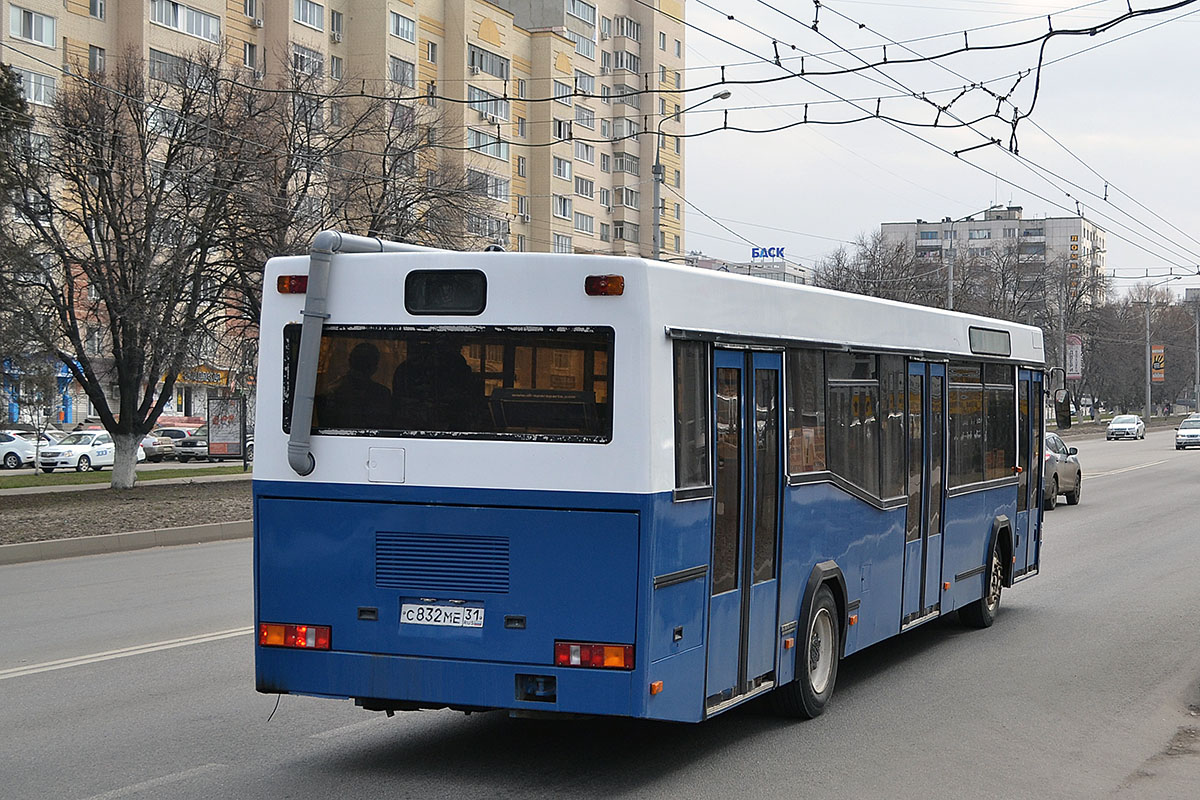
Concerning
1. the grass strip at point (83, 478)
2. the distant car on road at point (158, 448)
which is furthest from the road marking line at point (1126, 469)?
the distant car on road at point (158, 448)

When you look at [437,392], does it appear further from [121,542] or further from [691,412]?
[121,542]

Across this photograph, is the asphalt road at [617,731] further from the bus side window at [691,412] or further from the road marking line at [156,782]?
the bus side window at [691,412]

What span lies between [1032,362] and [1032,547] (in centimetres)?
178

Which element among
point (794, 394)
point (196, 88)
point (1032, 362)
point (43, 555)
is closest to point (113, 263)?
point (196, 88)

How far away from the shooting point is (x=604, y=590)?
6.44 meters

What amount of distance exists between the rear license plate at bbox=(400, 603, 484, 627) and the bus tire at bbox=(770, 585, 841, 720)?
228cm

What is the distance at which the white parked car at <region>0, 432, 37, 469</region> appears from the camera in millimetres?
48656

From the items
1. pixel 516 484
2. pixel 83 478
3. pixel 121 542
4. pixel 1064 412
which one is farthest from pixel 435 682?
pixel 1064 412

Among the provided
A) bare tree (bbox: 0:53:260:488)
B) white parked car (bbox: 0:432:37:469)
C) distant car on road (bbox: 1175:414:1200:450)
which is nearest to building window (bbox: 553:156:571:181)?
distant car on road (bbox: 1175:414:1200:450)

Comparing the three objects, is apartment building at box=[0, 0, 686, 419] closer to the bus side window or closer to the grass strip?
the grass strip

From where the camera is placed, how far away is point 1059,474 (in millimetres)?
27266

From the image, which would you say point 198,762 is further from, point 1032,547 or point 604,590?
point 1032,547

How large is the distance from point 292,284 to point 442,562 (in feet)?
5.25

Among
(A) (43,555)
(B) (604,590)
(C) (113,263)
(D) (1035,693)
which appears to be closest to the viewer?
(B) (604,590)
